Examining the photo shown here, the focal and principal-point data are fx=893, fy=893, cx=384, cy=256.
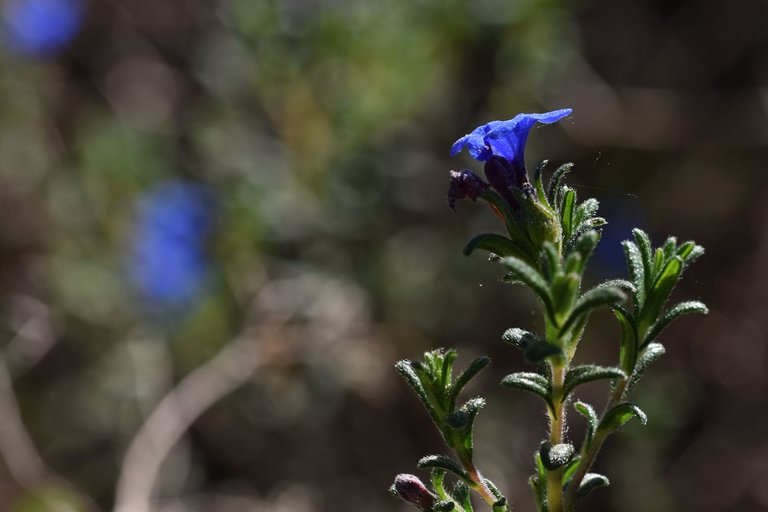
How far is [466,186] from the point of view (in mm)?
1750

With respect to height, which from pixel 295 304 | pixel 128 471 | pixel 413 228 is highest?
pixel 413 228

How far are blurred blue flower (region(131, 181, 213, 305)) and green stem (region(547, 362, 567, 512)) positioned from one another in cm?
328

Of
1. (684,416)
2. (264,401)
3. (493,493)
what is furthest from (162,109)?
(493,493)

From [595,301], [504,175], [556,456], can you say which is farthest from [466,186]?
[556,456]

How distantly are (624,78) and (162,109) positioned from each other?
9.55ft

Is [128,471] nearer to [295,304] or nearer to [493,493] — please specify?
[295,304]

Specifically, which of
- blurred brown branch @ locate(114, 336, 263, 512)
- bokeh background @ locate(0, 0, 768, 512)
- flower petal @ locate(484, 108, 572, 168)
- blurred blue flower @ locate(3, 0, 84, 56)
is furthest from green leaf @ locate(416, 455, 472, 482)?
blurred blue flower @ locate(3, 0, 84, 56)

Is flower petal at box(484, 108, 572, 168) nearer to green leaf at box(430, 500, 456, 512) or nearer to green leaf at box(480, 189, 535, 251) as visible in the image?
green leaf at box(480, 189, 535, 251)

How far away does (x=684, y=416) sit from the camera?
14.2 feet

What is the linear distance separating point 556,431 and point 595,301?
0.32 m

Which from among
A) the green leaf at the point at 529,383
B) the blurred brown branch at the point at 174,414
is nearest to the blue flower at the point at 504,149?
the green leaf at the point at 529,383

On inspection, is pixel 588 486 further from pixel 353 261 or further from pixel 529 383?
pixel 353 261

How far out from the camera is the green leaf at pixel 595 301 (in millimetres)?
1363

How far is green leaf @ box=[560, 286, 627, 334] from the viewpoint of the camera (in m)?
1.36
